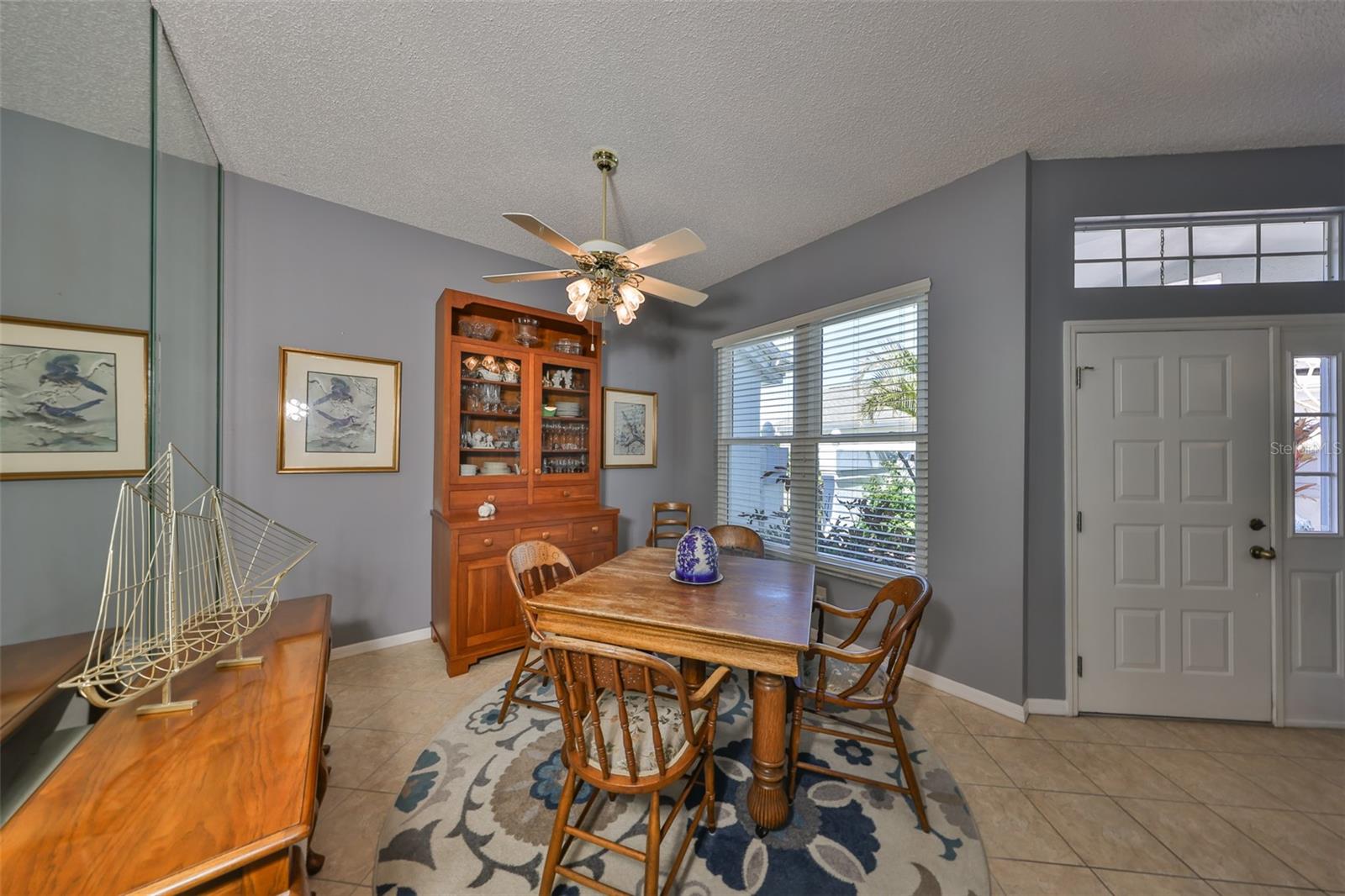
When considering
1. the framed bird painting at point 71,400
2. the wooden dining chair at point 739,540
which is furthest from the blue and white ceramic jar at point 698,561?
the framed bird painting at point 71,400

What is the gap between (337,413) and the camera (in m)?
2.82

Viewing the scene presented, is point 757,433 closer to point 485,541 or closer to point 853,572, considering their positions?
point 853,572

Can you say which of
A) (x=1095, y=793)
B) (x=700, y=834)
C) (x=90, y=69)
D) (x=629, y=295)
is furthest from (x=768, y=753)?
(x=90, y=69)

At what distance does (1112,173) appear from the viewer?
Answer: 93.9 inches

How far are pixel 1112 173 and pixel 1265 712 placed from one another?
290 centimetres

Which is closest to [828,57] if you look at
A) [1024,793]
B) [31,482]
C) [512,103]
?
[512,103]

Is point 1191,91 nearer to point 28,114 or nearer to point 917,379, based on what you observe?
point 917,379

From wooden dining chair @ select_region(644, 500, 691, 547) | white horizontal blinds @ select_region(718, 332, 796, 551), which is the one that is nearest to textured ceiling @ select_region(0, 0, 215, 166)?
wooden dining chair @ select_region(644, 500, 691, 547)

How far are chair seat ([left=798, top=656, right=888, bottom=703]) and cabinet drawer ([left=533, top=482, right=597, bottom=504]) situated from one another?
191 cm

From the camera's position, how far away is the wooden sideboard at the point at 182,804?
2.35ft

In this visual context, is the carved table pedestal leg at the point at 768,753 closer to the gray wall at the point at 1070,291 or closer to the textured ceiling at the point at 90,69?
the gray wall at the point at 1070,291

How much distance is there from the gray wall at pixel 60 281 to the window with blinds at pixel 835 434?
3.32 meters

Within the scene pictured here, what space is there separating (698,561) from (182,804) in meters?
1.59

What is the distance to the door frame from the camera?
7.29ft
